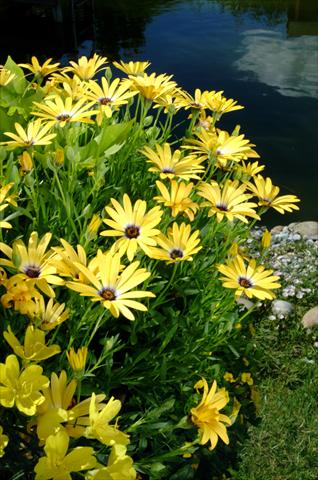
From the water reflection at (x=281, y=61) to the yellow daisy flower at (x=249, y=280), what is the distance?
6.66 metres

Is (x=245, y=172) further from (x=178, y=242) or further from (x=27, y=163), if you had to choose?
(x=27, y=163)

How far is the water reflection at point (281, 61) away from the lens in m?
8.17

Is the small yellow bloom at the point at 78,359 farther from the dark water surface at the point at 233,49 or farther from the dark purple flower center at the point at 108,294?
the dark water surface at the point at 233,49

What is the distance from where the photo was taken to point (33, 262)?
4.42ft

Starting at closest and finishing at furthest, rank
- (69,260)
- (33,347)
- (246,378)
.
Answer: (33,347)
(69,260)
(246,378)

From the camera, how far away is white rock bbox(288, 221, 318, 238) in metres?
4.67

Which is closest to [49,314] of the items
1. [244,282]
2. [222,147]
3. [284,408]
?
[244,282]

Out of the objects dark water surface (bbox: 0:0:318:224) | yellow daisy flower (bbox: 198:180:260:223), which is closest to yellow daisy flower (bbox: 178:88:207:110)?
yellow daisy flower (bbox: 198:180:260:223)

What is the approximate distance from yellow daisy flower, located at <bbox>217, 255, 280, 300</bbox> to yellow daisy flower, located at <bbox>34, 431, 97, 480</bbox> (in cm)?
55

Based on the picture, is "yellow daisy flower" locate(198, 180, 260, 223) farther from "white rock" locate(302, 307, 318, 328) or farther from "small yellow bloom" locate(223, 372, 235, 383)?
"white rock" locate(302, 307, 318, 328)

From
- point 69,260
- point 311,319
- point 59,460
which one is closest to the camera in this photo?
point 59,460

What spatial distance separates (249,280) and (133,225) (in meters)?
0.33

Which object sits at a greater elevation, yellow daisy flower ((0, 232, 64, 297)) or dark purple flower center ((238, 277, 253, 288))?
yellow daisy flower ((0, 232, 64, 297))

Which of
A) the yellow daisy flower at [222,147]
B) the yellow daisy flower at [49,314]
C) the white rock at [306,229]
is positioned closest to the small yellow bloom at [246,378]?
the yellow daisy flower at [222,147]
